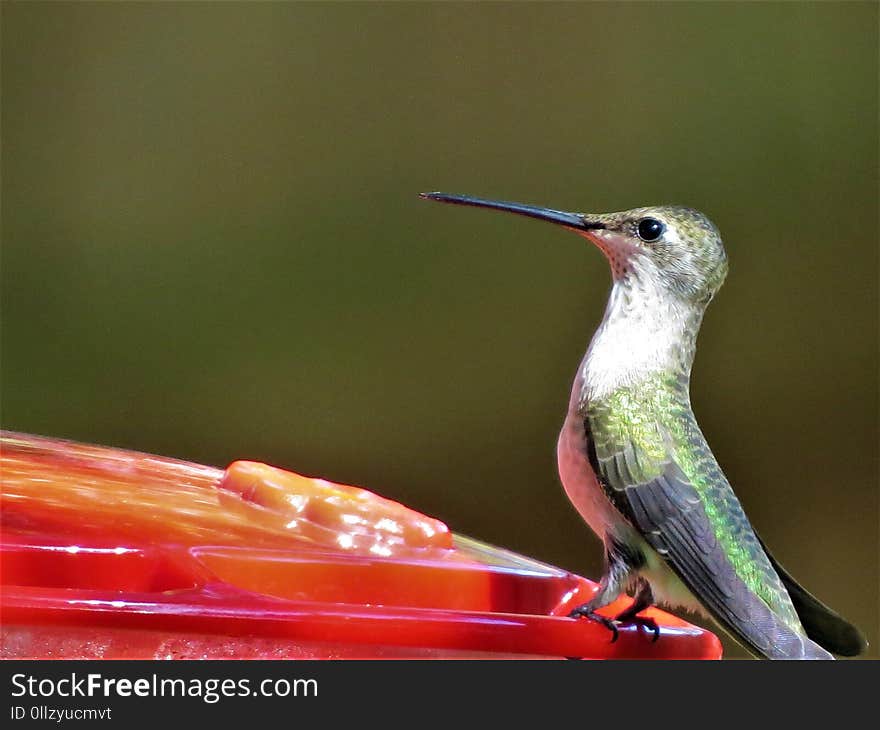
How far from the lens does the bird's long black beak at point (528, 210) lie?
1.68 metres

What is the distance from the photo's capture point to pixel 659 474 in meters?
1.75

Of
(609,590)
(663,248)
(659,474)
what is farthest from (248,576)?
(663,248)

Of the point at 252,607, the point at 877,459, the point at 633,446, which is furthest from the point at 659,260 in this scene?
the point at 877,459

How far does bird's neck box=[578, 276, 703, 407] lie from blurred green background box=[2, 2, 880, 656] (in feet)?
8.20

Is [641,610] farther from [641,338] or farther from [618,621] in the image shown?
[641,338]

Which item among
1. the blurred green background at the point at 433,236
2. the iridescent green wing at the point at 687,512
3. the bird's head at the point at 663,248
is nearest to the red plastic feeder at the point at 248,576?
the iridescent green wing at the point at 687,512

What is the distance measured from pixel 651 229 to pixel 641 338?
0.60 feet

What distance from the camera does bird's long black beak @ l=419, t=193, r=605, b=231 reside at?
66.2 inches

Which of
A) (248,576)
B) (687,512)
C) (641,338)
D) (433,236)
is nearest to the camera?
(248,576)

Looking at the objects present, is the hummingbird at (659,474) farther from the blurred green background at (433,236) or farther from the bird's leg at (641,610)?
the blurred green background at (433,236)

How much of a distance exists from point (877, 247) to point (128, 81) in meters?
2.82

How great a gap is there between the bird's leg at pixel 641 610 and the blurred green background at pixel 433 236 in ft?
9.71

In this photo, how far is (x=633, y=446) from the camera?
175cm
